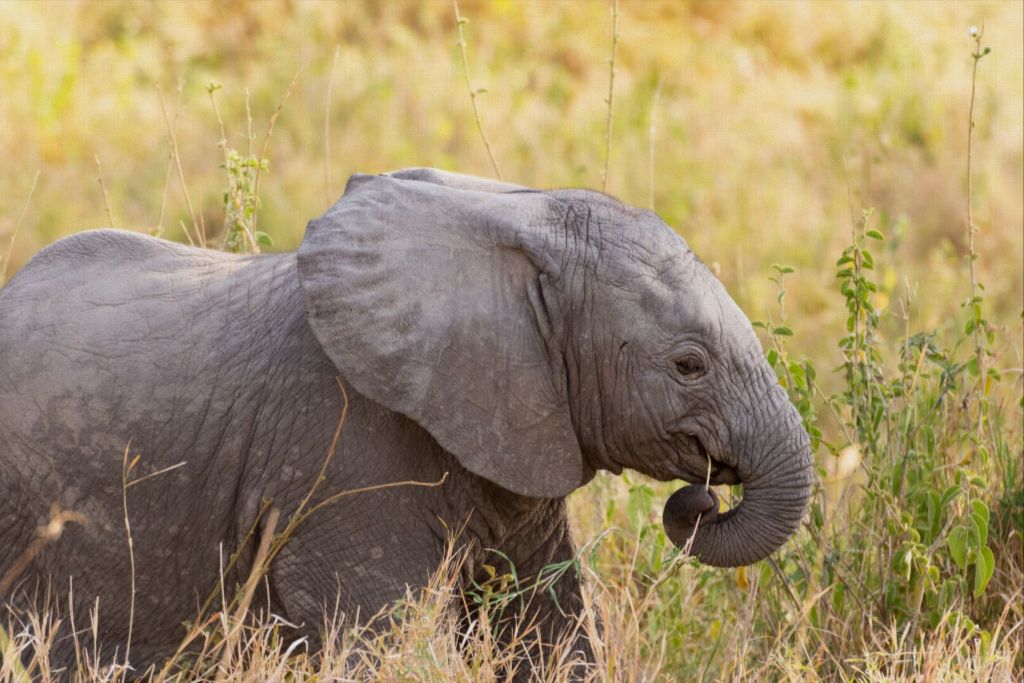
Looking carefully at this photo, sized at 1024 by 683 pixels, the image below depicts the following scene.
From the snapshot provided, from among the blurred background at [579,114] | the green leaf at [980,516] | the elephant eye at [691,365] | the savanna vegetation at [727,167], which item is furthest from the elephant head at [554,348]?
the blurred background at [579,114]

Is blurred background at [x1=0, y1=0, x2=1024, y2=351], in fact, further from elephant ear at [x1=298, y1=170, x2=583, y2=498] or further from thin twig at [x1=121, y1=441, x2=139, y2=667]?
thin twig at [x1=121, y1=441, x2=139, y2=667]

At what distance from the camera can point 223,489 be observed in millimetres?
4066

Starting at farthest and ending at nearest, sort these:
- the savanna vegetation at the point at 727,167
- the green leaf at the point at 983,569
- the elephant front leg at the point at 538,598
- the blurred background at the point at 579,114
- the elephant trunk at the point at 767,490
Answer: the blurred background at the point at 579,114, the savanna vegetation at the point at 727,167, the green leaf at the point at 983,569, the elephant front leg at the point at 538,598, the elephant trunk at the point at 767,490

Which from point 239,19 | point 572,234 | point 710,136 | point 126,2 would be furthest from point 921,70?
point 572,234

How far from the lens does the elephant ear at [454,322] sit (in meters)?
3.88

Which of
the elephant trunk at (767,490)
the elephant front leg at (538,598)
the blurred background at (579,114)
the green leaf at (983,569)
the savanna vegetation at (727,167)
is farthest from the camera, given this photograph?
the blurred background at (579,114)

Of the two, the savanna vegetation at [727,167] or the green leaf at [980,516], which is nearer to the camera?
the green leaf at [980,516]

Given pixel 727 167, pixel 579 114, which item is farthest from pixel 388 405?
pixel 579 114

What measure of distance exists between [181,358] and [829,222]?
7.76 m

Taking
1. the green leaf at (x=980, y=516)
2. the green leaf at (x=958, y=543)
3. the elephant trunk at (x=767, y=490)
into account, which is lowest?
the green leaf at (x=958, y=543)

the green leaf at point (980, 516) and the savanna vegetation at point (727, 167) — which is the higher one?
the green leaf at point (980, 516)

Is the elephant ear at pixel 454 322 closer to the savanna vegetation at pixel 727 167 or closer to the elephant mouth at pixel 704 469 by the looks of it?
the elephant mouth at pixel 704 469

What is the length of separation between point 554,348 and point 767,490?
0.60m

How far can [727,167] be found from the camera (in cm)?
1195
